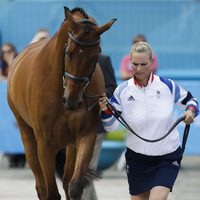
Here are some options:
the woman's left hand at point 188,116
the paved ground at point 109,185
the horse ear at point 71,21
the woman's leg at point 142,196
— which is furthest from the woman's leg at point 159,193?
the paved ground at point 109,185

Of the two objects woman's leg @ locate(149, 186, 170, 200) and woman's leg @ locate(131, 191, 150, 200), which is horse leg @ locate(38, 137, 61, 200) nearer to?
woman's leg @ locate(131, 191, 150, 200)

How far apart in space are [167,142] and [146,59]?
0.70 m

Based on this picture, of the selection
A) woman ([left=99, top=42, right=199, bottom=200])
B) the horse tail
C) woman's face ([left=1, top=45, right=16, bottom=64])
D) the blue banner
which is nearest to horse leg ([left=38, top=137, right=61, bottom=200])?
the horse tail

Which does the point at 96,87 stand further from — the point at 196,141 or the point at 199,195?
the point at 196,141

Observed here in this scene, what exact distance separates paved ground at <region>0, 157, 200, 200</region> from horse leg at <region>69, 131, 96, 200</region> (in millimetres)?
2533

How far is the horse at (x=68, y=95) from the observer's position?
6.62m

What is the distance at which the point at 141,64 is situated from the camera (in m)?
6.43

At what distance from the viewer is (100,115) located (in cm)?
701

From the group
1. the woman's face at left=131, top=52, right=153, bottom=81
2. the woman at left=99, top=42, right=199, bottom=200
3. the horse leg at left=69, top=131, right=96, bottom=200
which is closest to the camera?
the woman's face at left=131, top=52, right=153, bottom=81

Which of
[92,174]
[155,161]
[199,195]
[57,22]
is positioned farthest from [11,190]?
[57,22]

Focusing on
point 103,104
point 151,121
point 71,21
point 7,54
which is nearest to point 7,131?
point 7,54

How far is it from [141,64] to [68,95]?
65cm

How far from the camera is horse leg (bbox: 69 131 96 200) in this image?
23.5 feet

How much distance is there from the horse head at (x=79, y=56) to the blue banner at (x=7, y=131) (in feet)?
17.9
